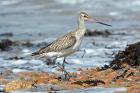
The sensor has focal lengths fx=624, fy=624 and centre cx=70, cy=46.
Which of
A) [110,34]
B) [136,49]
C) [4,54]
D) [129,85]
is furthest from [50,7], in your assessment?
[129,85]

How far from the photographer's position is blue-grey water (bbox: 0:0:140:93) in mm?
13380

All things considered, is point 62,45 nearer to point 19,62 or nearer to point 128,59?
point 128,59

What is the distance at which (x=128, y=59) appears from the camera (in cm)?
1170

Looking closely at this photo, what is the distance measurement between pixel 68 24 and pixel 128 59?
1119 cm

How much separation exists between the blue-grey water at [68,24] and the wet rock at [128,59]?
1.96ft

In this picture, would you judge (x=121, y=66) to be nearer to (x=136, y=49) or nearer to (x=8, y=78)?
(x=136, y=49)

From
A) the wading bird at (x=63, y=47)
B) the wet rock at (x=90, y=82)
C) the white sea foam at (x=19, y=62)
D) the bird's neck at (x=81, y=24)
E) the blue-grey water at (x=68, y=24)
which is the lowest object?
the blue-grey water at (x=68, y=24)

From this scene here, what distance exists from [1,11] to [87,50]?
14.2m

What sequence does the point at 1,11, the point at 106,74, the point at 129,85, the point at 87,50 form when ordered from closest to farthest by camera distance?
1. the point at 129,85
2. the point at 106,74
3. the point at 87,50
4. the point at 1,11

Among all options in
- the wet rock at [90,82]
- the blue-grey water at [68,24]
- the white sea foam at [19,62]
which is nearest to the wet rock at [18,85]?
the wet rock at [90,82]

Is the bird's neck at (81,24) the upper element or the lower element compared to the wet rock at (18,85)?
upper

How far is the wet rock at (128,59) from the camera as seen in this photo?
37.4ft

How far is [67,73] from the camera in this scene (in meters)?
11.0

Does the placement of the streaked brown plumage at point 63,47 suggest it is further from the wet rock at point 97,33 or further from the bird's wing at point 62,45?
the wet rock at point 97,33
